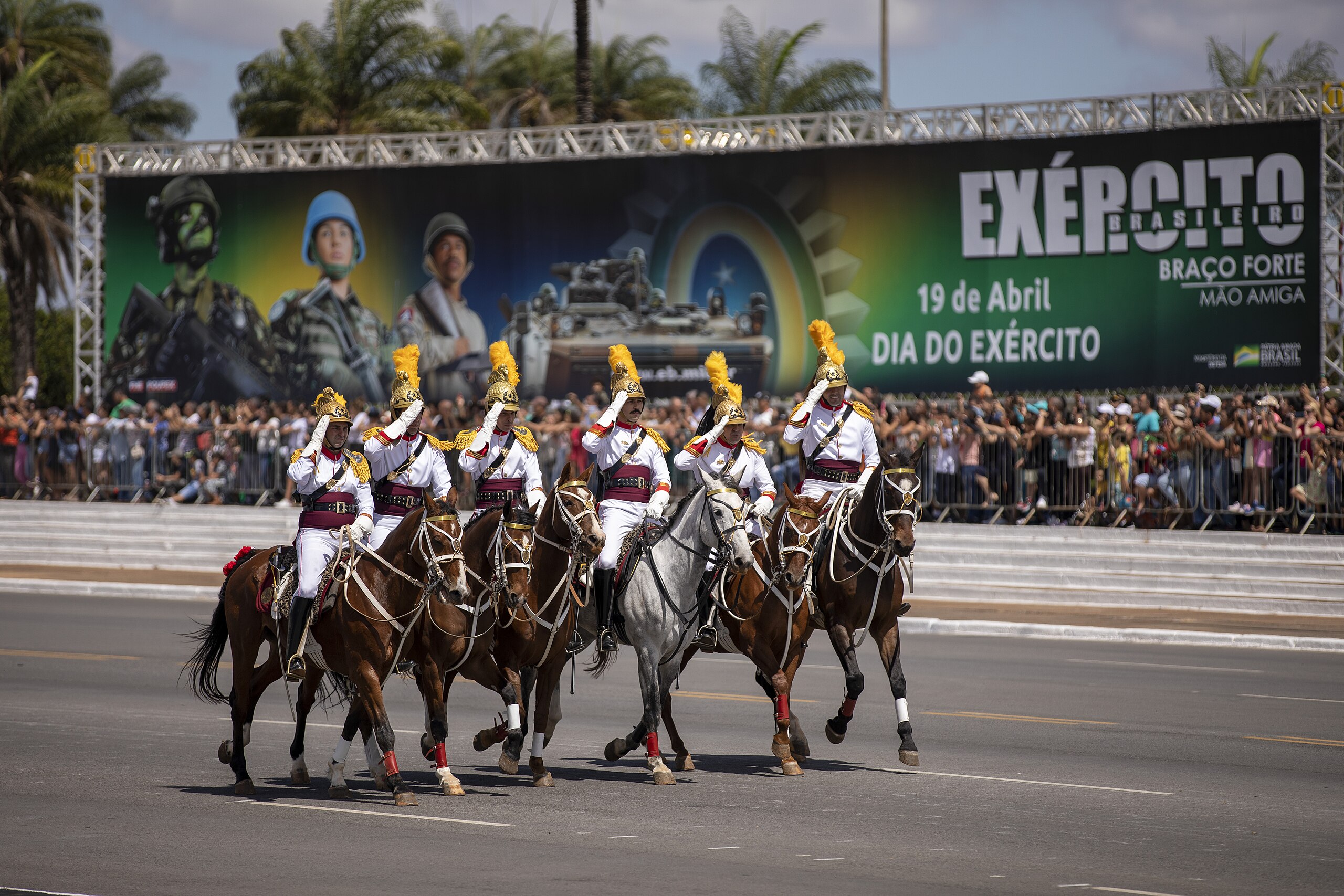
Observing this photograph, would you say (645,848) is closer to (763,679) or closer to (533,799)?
(533,799)

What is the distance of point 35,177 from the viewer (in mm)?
43812

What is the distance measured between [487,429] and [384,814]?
3.43 meters

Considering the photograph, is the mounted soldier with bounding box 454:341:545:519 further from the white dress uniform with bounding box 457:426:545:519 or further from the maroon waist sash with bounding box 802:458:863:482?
the maroon waist sash with bounding box 802:458:863:482

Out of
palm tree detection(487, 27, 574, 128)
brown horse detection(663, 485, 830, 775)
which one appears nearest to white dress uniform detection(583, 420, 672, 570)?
brown horse detection(663, 485, 830, 775)

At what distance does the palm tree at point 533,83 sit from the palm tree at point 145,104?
1073 cm

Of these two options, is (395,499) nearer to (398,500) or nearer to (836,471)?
(398,500)

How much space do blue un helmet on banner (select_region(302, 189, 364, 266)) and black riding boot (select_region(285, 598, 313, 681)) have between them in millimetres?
27330

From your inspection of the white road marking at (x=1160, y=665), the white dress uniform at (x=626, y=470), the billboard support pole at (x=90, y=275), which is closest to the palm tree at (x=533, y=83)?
the billboard support pole at (x=90, y=275)

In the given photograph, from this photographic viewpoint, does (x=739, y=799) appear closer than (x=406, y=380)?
Yes

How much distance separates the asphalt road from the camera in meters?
8.03

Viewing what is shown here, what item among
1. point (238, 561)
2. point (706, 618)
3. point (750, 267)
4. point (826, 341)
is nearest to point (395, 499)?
point (238, 561)

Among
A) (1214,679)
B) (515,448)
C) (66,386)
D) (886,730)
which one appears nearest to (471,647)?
(515,448)

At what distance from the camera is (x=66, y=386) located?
60094mm

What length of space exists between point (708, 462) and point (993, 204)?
20.6m
